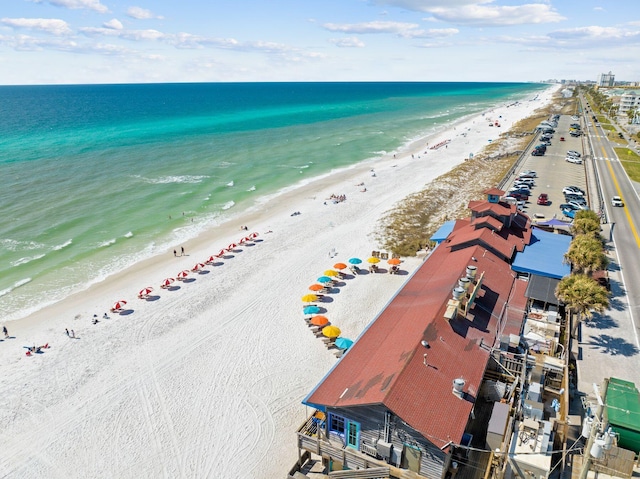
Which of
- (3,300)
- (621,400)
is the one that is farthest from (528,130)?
(3,300)

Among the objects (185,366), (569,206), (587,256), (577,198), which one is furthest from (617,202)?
(185,366)

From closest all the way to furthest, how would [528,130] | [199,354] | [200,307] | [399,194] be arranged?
[199,354] < [200,307] < [399,194] < [528,130]

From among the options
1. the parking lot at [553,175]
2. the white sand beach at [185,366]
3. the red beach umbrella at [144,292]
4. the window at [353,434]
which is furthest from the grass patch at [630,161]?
the red beach umbrella at [144,292]

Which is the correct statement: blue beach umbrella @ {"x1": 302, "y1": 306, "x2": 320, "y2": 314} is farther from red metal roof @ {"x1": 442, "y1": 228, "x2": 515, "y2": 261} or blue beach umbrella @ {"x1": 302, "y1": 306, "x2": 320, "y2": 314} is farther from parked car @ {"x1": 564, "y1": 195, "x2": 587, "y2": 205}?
parked car @ {"x1": 564, "y1": 195, "x2": 587, "y2": 205}

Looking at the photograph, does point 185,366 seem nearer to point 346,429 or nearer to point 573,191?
point 346,429

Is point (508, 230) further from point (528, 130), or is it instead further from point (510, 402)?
point (528, 130)

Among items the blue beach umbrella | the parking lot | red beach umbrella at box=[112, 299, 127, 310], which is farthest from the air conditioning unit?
the parking lot
